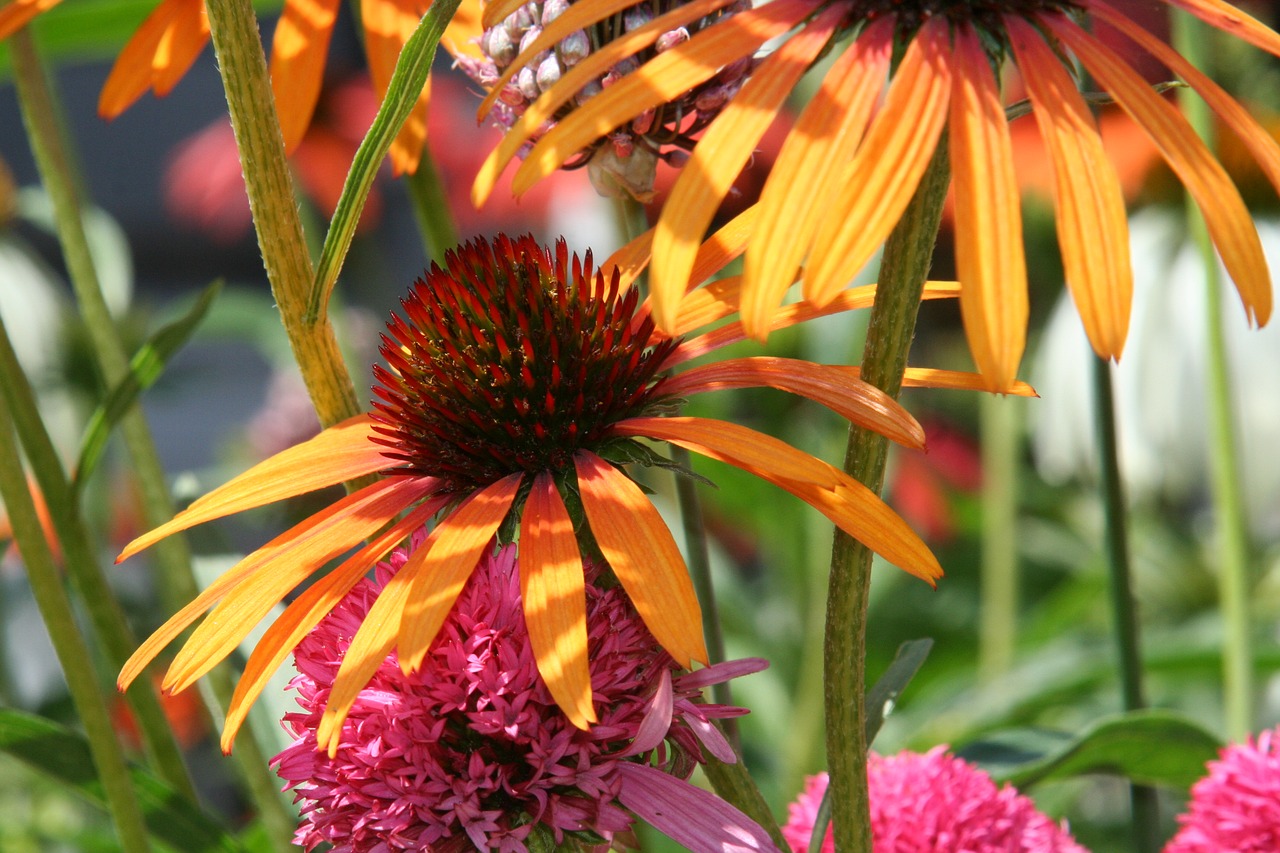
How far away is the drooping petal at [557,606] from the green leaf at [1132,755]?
0.23m

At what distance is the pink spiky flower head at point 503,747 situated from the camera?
0.32m

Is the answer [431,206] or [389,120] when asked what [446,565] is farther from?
[431,206]

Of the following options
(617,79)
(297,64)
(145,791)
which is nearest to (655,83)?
(617,79)

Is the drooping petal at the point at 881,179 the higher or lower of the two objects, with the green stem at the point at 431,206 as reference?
lower

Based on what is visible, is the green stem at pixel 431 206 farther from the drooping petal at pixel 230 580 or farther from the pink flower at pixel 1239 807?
the pink flower at pixel 1239 807

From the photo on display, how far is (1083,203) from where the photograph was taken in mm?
274

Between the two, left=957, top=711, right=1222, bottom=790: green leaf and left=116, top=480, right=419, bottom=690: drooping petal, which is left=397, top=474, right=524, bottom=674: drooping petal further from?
left=957, top=711, right=1222, bottom=790: green leaf

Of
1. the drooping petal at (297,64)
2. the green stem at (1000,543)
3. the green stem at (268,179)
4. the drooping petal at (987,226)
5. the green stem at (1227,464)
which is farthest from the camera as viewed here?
the green stem at (1000,543)

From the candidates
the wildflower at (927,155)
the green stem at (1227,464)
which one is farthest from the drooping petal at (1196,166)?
the green stem at (1227,464)

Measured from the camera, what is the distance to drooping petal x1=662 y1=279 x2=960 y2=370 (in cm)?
37

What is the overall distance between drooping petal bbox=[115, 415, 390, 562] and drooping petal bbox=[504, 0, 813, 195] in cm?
14

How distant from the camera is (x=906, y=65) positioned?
0.97 ft

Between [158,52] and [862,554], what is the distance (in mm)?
331

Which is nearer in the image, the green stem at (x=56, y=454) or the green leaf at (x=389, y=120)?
the green leaf at (x=389, y=120)
